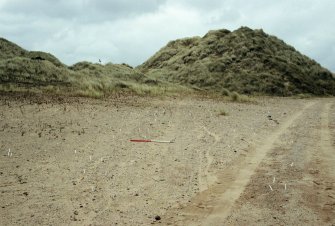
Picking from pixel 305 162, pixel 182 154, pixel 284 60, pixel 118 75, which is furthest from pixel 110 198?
pixel 284 60

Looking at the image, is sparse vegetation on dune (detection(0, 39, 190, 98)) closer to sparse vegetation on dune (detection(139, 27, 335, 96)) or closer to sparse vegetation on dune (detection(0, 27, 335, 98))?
sparse vegetation on dune (detection(0, 27, 335, 98))

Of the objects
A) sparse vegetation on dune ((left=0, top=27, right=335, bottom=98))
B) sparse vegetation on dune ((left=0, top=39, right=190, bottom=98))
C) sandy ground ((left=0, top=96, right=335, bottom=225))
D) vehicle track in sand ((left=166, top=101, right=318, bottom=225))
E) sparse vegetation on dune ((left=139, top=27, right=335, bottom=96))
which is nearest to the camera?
vehicle track in sand ((left=166, top=101, right=318, bottom=225))

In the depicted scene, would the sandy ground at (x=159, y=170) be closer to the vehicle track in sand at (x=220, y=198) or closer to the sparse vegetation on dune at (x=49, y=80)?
the vehicle track in sand at (x=220, y=198)

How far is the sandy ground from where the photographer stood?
22.3 feet

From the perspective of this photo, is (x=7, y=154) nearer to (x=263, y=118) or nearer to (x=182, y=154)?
(x=182, y=154)

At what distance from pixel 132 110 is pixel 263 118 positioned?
6073 millimetres

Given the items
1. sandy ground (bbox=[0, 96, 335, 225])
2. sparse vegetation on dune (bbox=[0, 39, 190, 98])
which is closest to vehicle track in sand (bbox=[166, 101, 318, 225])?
sandy ground (bbox=[0, 96, 335, 225])

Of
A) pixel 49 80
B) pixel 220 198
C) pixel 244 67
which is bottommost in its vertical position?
pixel 220 198

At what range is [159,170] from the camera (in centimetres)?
950

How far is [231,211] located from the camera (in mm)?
6867

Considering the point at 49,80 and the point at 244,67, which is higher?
the point at 244,67

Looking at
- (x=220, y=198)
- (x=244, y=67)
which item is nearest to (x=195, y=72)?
(x=244, y=67)

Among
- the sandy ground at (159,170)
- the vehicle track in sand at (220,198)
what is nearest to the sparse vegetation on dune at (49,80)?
the sandy ground at (159,170)

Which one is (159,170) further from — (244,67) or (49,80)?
(244,67)
